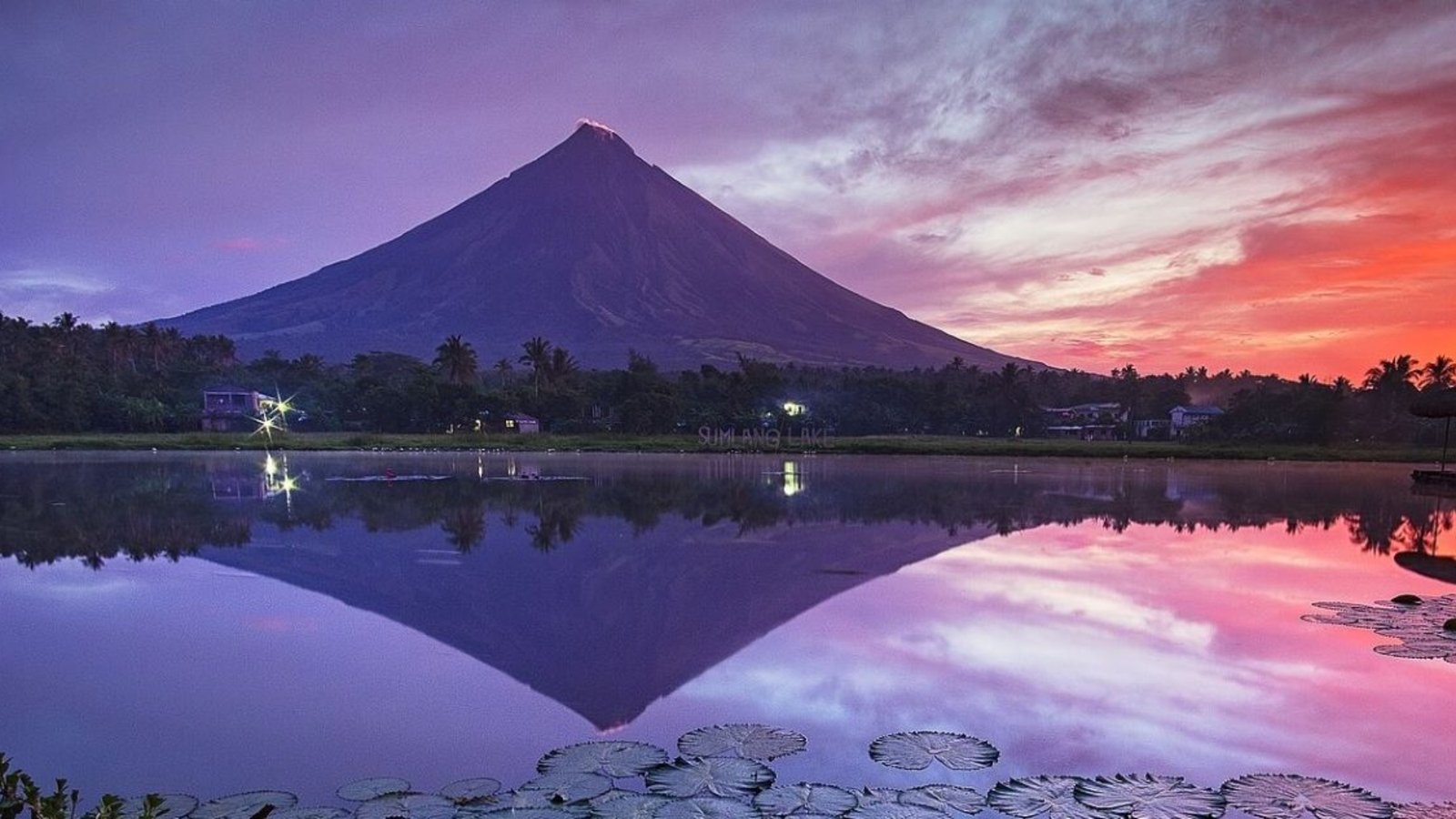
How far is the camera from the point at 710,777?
16.3 feet

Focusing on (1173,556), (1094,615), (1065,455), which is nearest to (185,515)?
(1094,615)

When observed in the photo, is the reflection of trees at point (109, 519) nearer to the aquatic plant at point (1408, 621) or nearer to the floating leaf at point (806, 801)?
the floating leaf at point (806, 801)

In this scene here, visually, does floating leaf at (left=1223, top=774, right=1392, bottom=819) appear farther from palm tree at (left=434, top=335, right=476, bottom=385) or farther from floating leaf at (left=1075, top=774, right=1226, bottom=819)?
palm tree at (left=434, top=335, right=476, bottom=385)

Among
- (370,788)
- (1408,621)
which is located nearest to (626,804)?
(370,788)

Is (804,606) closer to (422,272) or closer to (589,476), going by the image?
(589,476)

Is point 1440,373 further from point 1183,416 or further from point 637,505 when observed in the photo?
point 637,505

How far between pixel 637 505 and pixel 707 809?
15445mm

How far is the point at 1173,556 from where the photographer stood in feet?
44.7

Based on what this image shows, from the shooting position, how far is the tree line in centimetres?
5894

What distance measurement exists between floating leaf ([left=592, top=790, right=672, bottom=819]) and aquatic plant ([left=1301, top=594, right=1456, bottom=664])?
24.0 feet

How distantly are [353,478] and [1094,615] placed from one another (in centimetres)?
2328

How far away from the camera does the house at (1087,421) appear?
7531 centimetres

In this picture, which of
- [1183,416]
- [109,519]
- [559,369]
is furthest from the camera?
[1183,416]

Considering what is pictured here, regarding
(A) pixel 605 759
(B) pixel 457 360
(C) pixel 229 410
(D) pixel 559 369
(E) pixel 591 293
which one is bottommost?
(A) pixel 605 759
